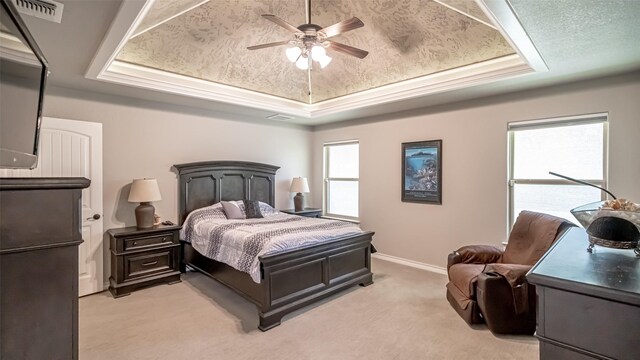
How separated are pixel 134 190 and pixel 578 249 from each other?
167 inches

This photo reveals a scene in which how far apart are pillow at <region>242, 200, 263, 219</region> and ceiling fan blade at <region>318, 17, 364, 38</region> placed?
2818 mm

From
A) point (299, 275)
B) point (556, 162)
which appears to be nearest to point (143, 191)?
point (299, 275)

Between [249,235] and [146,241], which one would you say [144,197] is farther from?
[249,235]

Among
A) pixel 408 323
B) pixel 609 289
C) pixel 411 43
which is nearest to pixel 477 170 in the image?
pixel 411 43

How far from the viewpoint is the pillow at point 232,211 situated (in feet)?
14.2

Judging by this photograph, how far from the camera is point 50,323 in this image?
3.51 feet

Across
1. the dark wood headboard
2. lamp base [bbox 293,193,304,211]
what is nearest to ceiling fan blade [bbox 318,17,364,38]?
the dark wood headboard

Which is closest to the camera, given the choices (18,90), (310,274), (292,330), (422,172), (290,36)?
(18,90)

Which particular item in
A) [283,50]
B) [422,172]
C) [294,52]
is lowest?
[422,172]

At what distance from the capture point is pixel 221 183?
15.8 feet

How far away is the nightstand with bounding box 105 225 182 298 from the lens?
3.49m

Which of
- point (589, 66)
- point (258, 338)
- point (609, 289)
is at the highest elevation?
point (589, 66)

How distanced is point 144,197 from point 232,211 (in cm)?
114

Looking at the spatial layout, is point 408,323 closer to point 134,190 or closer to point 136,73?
point 134,190
